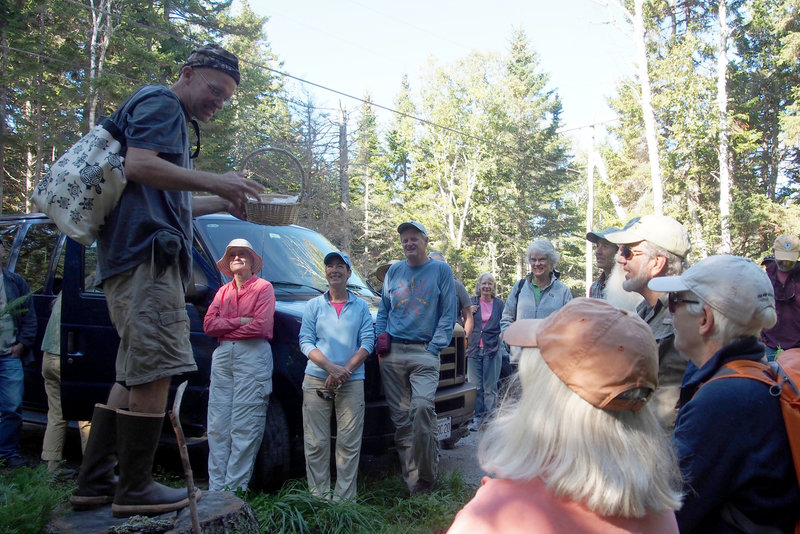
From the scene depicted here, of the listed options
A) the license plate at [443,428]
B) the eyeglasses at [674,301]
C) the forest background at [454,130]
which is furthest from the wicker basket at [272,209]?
the forest background at [454,130]

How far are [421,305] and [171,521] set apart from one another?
3160 millimetres

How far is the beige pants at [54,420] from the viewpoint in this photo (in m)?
5.11

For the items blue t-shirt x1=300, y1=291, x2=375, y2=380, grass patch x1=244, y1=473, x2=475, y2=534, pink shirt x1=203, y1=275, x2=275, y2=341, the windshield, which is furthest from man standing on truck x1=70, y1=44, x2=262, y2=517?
the windshield

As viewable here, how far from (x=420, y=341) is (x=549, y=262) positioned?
1.88 metres

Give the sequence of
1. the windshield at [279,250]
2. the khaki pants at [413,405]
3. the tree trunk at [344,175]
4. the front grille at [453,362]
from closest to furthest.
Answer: the khaki pants at [413,405] < the windshield at [279,250] < the front grille at [453,362] < the tree trunk at [344,175]

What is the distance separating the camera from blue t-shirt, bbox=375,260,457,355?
521 cm

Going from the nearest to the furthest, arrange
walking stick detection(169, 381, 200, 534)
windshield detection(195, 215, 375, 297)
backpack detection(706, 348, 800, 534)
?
walking stick detection(169, 381, 200, 534) → backpack detection(706, 348, 800, 534) → windshield detection(195, 215, 375, 297)

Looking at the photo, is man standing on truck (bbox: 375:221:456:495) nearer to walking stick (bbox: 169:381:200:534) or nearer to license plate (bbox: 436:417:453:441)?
license plate (bbox: 436:417:453:441)

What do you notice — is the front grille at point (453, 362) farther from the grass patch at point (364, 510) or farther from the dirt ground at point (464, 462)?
the grass patch at point (364, 510)

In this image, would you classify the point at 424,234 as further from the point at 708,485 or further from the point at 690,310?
the point at 708,485

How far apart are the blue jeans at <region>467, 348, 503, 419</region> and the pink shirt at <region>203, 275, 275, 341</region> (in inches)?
172

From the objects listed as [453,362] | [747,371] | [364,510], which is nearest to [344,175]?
[453,362]

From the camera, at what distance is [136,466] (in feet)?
7.98

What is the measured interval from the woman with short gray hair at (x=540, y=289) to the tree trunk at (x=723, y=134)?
18.8 m
